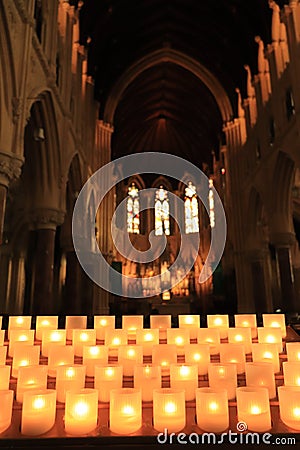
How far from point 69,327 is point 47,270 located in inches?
202

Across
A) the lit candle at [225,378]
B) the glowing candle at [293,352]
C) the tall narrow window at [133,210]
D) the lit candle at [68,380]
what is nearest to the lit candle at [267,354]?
the glowing candle at [293,352]

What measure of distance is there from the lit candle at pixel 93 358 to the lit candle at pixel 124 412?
898mm

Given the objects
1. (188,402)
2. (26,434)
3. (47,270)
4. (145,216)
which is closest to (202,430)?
(188,402)

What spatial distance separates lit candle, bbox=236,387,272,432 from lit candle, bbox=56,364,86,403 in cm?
115

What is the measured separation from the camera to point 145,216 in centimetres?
2989

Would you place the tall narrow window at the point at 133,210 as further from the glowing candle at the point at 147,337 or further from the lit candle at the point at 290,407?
the lit candle at the point at 290,407

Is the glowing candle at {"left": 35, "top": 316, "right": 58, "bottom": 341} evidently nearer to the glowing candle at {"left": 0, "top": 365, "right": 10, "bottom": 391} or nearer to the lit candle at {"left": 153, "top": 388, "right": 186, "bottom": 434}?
the glowing candle at {"left": 0, "top": 365, "right": 10, "bottom": 391}

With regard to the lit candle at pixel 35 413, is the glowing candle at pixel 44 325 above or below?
above

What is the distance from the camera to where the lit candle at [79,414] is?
2312mm

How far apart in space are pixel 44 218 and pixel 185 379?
292 inches

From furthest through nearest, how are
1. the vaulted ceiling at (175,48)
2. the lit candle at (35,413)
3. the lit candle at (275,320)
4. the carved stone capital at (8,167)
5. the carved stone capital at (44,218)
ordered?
the vaulted ceiling at (175,48) → the carved stone capital at (44,218) → the carved stone capital at (8,167) → the lit candle at (275,320) → the lit candle at (35,413)

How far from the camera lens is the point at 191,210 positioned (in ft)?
95.0

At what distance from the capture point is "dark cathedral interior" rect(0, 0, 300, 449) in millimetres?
7181

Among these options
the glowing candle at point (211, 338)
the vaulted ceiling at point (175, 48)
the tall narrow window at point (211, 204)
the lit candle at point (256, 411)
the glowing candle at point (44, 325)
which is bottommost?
the lit candle at point (256, 411)
